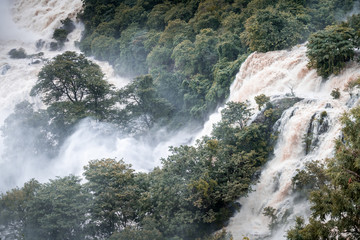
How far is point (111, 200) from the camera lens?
15500 millimetres

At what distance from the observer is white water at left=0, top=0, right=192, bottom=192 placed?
26.0m

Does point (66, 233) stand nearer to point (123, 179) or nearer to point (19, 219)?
point (19, 219)

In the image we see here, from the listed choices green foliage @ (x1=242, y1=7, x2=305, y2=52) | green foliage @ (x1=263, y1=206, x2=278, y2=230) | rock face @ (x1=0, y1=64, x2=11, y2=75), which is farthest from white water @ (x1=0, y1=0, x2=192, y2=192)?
green foliage @ (x1=263, y1=206, x2=278, y2=230)

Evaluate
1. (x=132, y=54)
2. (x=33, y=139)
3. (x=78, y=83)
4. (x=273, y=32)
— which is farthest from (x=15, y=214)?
(x=132, y=54)

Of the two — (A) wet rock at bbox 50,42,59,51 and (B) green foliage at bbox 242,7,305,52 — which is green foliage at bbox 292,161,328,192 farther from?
(A) wet rock at bbox 50,42,59,51

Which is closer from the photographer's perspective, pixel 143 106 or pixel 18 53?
pixel 143 106

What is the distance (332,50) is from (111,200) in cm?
1187

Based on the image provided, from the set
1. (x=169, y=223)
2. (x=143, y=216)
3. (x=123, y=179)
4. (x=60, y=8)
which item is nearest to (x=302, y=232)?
(x=169, y=223)

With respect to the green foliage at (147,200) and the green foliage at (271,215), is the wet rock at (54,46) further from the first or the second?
the green foliage at (271,215)

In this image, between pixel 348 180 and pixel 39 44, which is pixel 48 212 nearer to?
pixel 348 180

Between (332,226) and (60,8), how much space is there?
5274 centimetres

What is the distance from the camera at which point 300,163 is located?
1457 centimetres

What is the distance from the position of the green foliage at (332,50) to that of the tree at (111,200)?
10.2 meters

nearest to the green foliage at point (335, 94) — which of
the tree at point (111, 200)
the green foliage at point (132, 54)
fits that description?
the tree at point (111, 200)
